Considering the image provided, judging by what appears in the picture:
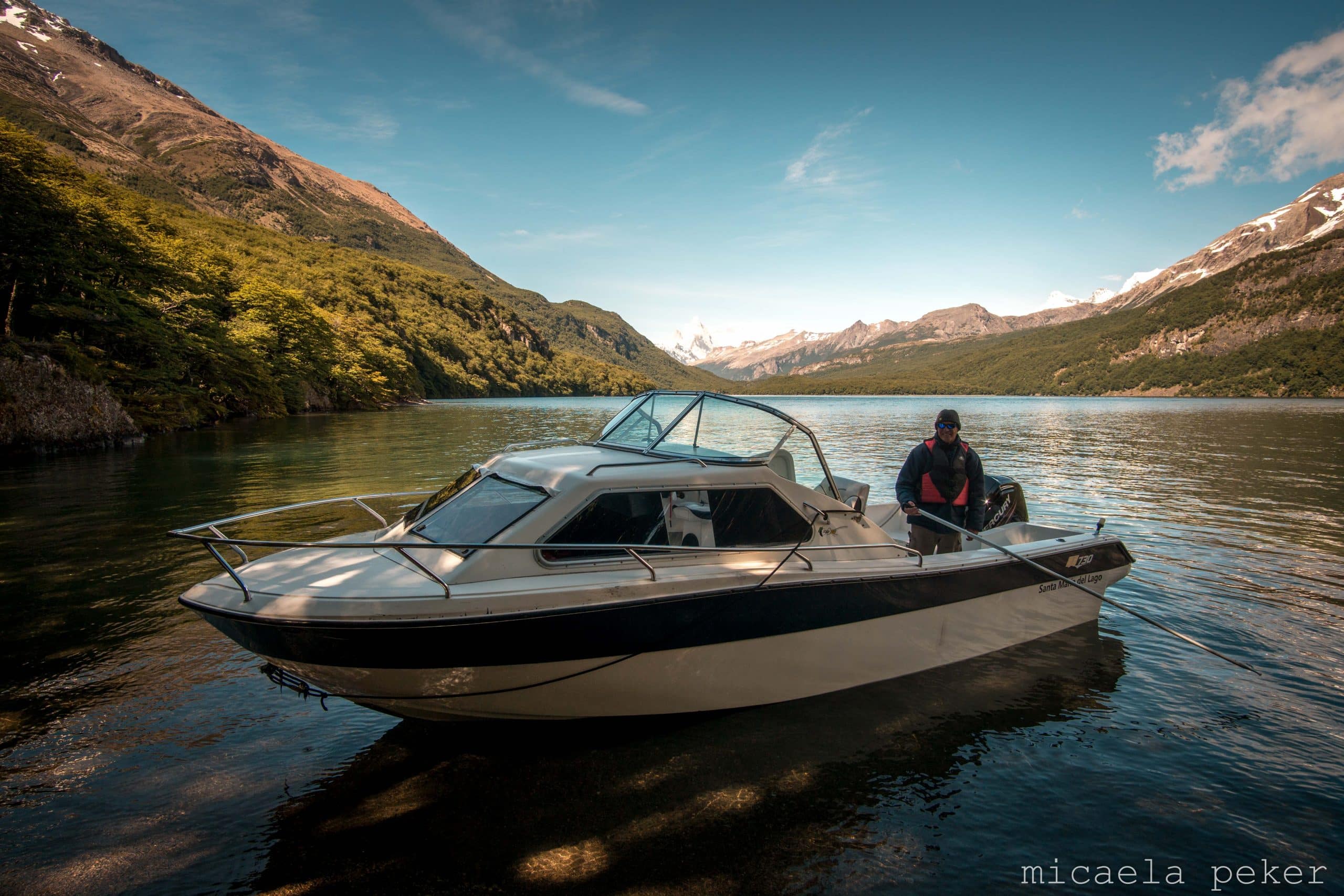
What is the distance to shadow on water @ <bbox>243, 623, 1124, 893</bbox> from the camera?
3586 mm

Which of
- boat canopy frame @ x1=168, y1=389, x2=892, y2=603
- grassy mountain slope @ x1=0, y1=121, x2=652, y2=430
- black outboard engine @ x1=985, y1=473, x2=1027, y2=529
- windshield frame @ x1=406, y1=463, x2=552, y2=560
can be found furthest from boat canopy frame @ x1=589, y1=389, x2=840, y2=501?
grassy mountain slope @ x1=0, y1=121, x2=652, y2=430

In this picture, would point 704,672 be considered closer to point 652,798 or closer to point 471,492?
point 652,798

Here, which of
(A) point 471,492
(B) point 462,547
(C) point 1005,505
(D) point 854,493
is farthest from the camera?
(C) point 1005,505

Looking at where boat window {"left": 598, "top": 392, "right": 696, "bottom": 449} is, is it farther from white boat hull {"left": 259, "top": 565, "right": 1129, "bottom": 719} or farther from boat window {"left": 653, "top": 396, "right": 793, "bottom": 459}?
white boat hull {"left": 259, "top": 565, "right": 1129, "bottom": 719}

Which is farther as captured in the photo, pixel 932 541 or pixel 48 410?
pixel 48 410

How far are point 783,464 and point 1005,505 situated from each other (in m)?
4.84

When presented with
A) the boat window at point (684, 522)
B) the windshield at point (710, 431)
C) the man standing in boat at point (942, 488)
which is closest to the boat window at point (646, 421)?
the windshield at point (710, 431)

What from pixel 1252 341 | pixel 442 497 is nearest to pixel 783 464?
pixel 442 497

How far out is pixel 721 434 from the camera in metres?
5.77

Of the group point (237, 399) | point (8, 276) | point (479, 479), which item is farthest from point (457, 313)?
point (479, 479)

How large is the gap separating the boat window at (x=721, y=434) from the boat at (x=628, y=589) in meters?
0.02

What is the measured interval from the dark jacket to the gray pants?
0.05m

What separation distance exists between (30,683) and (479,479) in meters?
4.48

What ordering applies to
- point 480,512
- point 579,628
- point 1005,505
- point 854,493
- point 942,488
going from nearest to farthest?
1. point 579,628
2. point 480,512
3. point 854,493
4. point 942,488
5. point 1005,505
